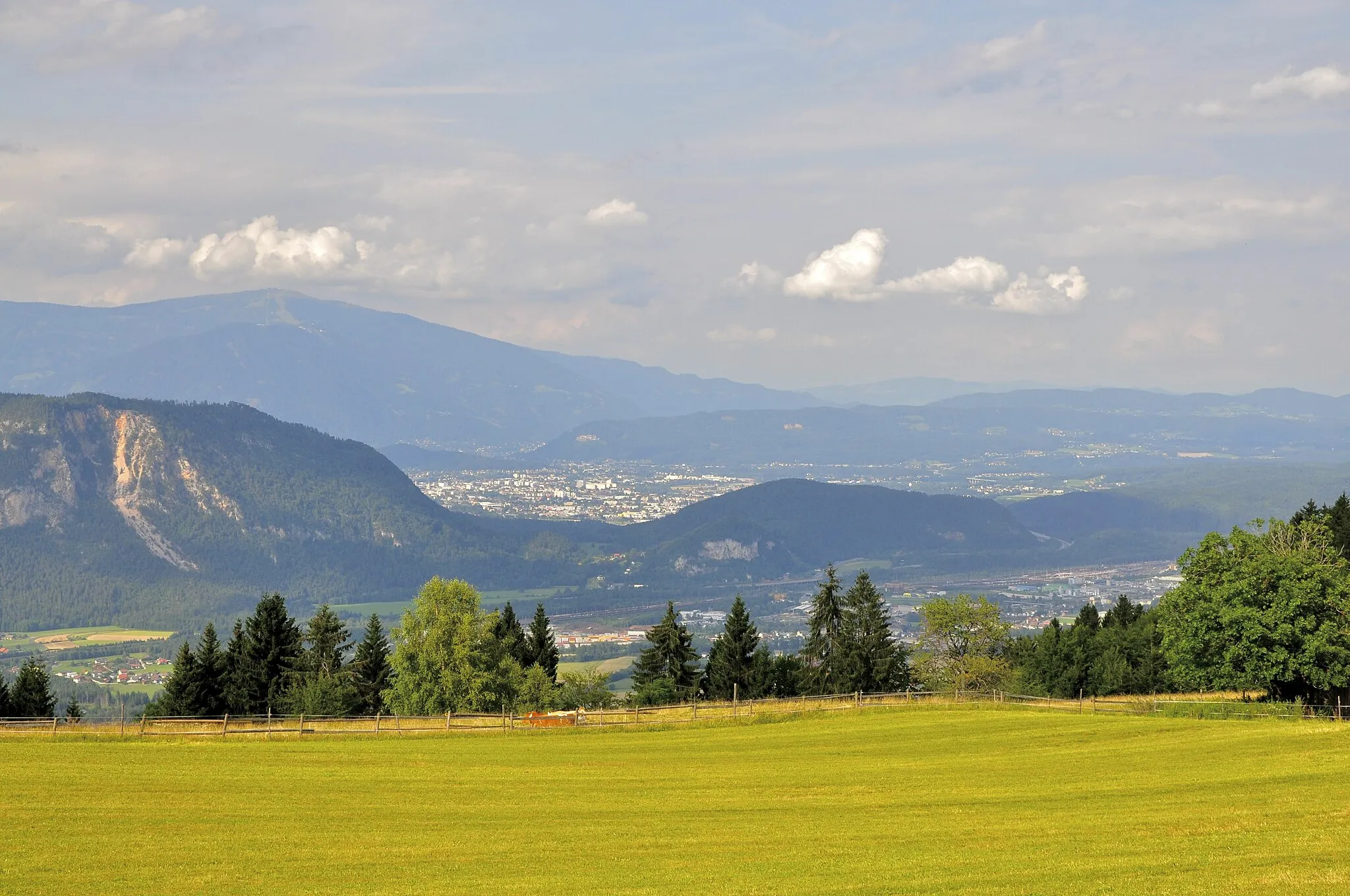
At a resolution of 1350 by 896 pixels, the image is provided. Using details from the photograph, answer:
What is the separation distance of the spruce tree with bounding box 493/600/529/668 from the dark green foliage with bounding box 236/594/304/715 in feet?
50.6

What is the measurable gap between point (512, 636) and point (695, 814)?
63.3 metres

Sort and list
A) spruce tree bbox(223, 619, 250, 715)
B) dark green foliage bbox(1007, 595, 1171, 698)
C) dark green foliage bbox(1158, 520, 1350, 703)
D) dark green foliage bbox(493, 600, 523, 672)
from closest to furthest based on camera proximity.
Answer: dark green foliage bbox(1158, 520, 1350, 703) < spruce tree bbox(223, 619, 250, 715) < dark green foliage bbox(1007, 595, 1171, 698) < dark green foliage bbox(493, 600, 523, 672)

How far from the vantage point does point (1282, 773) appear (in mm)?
44781

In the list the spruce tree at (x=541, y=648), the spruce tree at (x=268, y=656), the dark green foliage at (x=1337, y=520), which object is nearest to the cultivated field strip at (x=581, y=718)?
the spruce tree at (x=268, y=656)

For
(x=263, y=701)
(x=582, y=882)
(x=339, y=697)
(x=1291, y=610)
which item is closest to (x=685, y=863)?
(x=582, y=882)

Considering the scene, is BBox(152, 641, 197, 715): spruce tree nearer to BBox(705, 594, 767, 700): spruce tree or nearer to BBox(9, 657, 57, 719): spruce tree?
BBox(9, 657, 57, 719): spruce tree

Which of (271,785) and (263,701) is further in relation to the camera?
(263,701)

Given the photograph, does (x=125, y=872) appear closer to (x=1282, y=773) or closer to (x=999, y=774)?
(x=999, y=774)

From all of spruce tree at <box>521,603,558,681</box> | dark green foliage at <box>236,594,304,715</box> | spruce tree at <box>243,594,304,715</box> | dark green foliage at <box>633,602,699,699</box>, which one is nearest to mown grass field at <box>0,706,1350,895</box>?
dark green foliage at <box>236,594,304,715</box>

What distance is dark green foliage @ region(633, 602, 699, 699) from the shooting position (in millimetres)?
101875

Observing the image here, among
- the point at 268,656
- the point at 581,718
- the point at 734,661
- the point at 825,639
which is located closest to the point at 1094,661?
the point at 825,639

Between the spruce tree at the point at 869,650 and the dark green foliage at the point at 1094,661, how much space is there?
10.6 metres

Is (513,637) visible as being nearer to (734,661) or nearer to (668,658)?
(668,658)

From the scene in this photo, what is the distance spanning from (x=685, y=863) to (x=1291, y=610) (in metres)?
47.1
